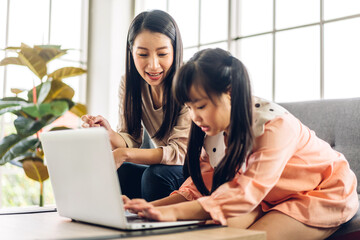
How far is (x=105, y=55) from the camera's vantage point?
3529 mm

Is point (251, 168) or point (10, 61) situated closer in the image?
point (251, 168)

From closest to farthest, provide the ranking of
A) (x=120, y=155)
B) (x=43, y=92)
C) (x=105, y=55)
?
(x=120, y=155) → (x=43, y=92) → (x=105, y=55)

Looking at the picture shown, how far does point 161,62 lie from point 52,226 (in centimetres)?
76

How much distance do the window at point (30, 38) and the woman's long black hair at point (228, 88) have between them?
2068 millimetres

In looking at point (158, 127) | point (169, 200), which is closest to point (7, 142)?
point (158, 127)

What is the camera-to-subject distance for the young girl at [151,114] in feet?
4.89

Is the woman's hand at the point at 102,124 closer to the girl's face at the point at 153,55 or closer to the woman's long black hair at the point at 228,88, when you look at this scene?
the girl's face at the point at 153,55

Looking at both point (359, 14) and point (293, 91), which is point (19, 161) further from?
point (359, 14)

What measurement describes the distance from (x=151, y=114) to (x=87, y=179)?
2.65ft

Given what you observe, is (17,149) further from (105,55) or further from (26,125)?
(105,55)

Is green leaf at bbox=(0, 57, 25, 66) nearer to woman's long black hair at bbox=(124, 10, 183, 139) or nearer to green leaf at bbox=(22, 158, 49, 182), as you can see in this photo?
green leaf at bbox=(22, 158, 49, 182)

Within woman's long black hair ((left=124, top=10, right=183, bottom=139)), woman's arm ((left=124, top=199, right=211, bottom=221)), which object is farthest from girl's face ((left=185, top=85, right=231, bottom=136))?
woman's long black hair ((left=124, top=10, right=183, bottom=139))

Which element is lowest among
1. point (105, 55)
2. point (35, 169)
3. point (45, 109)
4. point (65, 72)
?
point (35, 169)

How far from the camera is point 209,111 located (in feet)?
3.43
